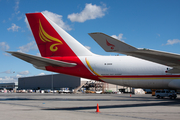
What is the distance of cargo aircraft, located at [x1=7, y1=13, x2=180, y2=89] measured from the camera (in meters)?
25.0

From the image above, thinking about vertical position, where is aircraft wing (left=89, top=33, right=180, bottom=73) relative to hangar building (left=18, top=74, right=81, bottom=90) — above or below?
above

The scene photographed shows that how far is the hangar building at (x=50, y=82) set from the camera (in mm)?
94125

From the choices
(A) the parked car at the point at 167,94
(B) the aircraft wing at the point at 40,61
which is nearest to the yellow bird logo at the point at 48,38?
(B) the aircraft wing at the point at 40,61

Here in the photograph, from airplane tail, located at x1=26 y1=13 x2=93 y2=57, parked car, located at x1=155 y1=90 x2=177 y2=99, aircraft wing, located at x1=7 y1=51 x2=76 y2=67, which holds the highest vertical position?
airplane tail, located at x1=26 y1=13 x2=93 y2=57

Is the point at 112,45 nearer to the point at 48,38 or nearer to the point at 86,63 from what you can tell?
the point at 86,63

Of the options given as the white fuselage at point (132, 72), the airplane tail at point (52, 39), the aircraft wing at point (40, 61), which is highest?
the airplane tail at point (52, 39)

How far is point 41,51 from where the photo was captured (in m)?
28.1

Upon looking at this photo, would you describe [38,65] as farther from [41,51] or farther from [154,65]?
[154,65]

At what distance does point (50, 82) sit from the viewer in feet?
350

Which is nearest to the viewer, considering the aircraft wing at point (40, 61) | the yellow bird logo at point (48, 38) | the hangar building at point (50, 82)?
the aircraft wing at point (40, 61)

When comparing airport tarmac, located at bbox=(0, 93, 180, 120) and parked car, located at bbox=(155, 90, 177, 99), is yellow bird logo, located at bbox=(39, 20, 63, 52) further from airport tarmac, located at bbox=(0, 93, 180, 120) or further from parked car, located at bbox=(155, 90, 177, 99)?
parked car, located at bbox=(155, 90, 177, 99)

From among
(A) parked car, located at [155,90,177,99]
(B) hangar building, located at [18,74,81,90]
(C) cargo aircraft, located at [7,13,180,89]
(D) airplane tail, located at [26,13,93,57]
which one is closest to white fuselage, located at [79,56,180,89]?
(C) cargo aircraft, located at [7,13,180,89]

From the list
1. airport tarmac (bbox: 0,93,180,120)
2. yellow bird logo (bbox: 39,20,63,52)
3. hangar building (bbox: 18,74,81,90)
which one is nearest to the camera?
airport tarmac (bbox: 0,93,180,120)

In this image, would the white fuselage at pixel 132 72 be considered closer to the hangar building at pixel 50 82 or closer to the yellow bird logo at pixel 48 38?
the yellow bird logo at pixel 48 38
